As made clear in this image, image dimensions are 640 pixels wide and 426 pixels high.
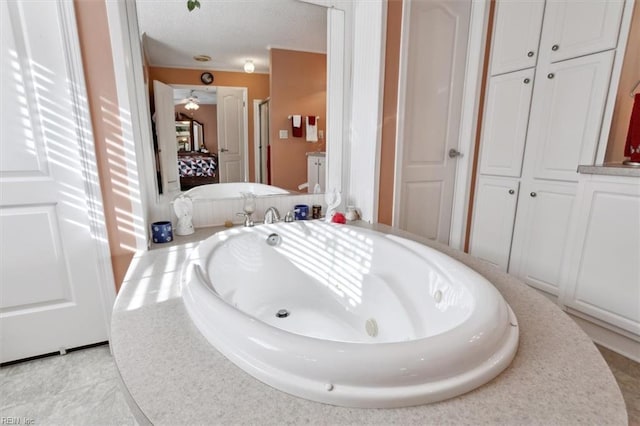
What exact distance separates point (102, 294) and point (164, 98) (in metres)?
1.09

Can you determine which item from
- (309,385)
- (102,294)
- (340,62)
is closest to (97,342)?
(102,294)

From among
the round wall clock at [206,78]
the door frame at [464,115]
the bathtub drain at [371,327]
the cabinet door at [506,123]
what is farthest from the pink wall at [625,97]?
the round wall clock at [206,78]

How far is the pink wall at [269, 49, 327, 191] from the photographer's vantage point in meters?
1.90

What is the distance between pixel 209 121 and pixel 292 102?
53 cm

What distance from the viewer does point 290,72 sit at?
6.27 feet

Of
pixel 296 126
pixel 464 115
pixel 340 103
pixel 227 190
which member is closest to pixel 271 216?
pixel 227 190

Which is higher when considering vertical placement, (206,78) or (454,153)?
(206,78)

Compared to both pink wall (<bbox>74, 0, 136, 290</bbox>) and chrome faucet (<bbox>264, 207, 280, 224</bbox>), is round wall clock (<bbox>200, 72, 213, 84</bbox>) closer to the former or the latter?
pink wall (<bbox>74, 0, 136, 290</bbox>)

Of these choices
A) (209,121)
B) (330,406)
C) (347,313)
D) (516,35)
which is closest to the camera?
(330,406)

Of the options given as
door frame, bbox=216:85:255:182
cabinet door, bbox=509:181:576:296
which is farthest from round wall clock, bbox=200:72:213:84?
cabinet door, bbox=509:181:576:296

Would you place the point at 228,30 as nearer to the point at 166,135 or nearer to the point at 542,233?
the point at 166,135

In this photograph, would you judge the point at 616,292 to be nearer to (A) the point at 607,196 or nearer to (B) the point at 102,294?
(A) the point at 607,196

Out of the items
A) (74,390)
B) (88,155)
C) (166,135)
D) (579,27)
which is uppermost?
(579,27)

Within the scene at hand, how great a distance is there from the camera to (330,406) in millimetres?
554
